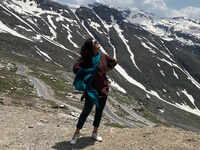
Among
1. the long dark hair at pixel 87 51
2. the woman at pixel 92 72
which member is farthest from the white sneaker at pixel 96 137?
the long dark hair at pixel 87 51

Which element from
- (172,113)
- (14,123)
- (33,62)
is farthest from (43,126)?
(172,113)

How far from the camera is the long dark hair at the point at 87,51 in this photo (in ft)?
38.2

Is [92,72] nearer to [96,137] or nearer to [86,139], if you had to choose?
[96,137]

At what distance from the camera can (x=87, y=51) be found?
11.7m

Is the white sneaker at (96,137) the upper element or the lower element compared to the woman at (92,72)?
lower

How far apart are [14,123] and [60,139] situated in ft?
13.0

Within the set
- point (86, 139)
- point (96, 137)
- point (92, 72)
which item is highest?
point (92, 72)

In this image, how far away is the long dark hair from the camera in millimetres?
11641

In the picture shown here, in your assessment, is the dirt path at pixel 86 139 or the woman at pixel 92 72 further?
the dirt path at pixel 86 139

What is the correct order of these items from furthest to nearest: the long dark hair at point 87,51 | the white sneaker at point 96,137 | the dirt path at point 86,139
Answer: the white sneaker at point 96,137 < the dirt path at point 86,139 < the long dark hair at point 87,51

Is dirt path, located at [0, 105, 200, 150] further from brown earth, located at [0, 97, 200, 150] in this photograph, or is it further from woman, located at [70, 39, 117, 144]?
woman, located at [70, 39, 117, 144]

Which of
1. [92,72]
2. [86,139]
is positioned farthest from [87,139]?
[92,72]

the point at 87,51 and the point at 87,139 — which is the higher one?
the point at 87,51

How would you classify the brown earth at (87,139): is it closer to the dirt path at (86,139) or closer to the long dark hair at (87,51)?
the dirt path at (86,139)
